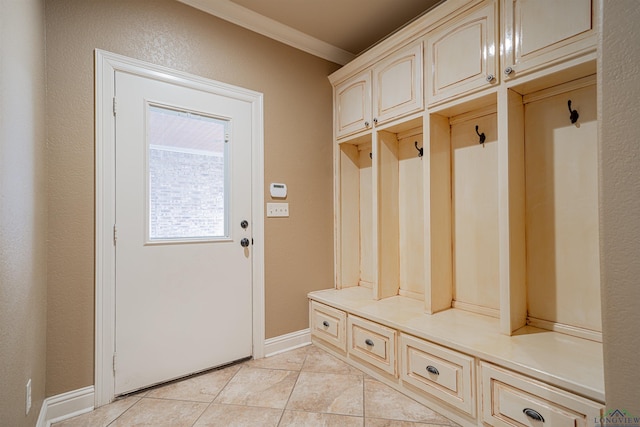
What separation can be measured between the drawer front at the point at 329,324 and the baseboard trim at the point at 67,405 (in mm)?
1564

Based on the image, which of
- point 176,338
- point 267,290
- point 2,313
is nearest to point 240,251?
point 267,290

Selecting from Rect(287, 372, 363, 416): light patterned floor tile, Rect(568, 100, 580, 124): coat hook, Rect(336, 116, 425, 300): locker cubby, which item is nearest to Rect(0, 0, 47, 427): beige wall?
Rect(287, 372, 363, 416): light patterned floor tile

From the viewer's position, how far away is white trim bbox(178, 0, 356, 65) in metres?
2.20

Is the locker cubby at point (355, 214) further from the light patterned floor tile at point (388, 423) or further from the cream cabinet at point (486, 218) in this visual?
the light patterned floor tile at point (388, 423)

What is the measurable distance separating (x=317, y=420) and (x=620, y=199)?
1662mm

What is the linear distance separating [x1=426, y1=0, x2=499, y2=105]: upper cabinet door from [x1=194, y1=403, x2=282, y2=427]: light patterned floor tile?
7.16ft

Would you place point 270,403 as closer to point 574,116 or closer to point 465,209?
point 465,209

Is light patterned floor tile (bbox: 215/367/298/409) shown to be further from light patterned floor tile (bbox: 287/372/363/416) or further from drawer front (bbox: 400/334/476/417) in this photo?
drawer front (bbox: 400/334/476/417)

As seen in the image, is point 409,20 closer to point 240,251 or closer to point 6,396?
point 240,251

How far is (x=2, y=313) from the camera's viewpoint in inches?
38.5

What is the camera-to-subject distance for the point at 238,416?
5.49 feet

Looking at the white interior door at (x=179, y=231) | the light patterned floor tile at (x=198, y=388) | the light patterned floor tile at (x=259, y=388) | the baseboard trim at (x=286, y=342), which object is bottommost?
the light patterned floor tile at (x=259, y=388)

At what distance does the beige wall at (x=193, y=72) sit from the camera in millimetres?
1687

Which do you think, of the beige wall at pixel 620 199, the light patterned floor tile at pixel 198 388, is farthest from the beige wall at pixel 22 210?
the beige wall at pixel 620 199
